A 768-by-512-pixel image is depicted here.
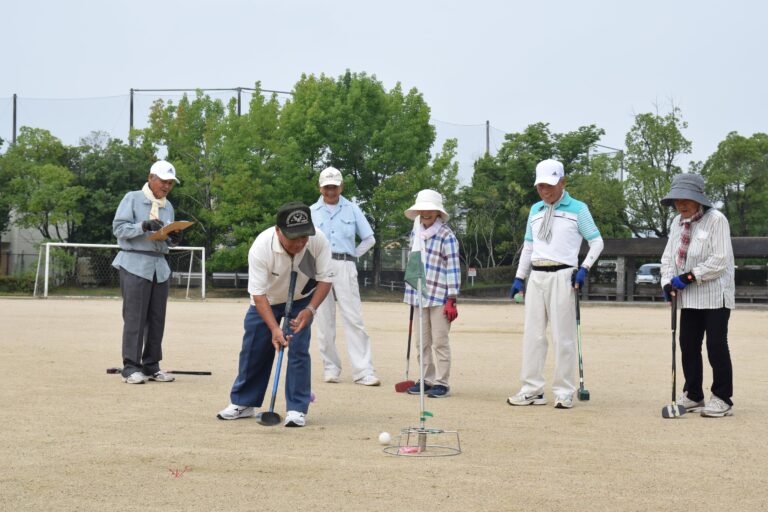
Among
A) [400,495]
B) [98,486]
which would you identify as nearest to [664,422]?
[400,495]

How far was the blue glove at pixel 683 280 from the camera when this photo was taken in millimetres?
7875

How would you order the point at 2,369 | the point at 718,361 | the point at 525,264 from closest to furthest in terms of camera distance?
the point at 718,361, the point at 525,264, the point at 2,369

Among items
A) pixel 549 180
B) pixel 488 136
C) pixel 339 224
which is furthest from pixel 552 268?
pixel 488 136

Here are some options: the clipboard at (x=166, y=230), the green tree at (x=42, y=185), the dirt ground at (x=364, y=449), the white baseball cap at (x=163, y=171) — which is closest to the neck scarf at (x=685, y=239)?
the dirt ground at (x=364, y=449)

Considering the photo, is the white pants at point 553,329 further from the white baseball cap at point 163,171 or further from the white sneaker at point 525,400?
the white baseball cap at point 163,171

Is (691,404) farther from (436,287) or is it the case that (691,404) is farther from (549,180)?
(436,287)

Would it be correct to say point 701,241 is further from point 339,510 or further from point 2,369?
point 2,369

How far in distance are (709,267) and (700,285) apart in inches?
7.6

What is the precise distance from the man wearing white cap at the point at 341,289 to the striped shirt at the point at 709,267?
297cm

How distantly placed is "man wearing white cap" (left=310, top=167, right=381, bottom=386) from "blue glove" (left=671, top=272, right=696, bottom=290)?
9.82 ft

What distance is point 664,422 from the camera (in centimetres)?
756

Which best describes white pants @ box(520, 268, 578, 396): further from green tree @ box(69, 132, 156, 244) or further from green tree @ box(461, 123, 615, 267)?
green tree @ box(461, 123, 615, 267)

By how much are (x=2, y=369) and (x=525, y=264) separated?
5.35 metres

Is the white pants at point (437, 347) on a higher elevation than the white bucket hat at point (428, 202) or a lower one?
lower
